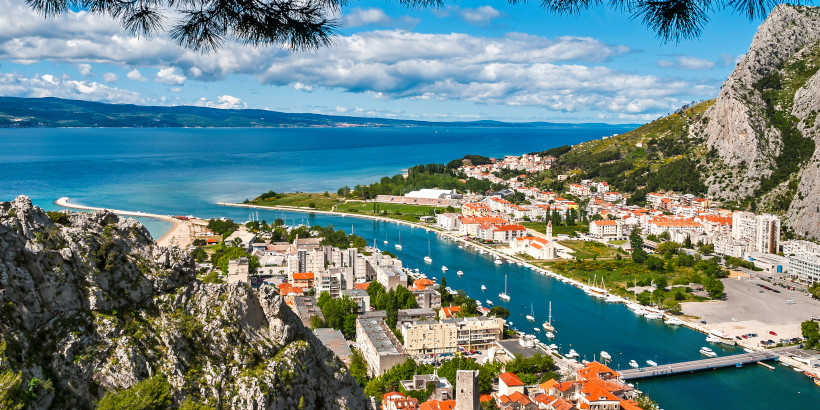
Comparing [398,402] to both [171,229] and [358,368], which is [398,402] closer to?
[358,368]

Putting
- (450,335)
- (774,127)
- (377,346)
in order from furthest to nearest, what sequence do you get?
(774,127), (450,335), (377,346)

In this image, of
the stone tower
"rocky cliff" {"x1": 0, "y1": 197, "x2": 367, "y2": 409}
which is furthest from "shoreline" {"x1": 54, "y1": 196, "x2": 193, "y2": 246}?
"rocky cliff" {"x1": 0, "y1": 197, "x2": 367, "y2": 409}

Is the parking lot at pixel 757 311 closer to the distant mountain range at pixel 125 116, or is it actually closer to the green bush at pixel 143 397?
the green bush at pixel 143 397

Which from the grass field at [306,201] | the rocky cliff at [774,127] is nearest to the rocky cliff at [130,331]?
the rocky cliff at [774,127]

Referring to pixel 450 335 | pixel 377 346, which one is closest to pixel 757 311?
pixel 450 335

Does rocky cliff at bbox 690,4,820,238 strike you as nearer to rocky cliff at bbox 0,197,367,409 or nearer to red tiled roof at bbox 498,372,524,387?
red tiled roof at bbox 498,372,524,387

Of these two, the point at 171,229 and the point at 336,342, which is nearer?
the point at 336,342

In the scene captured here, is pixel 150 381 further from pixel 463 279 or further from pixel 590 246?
pixel 590 246
